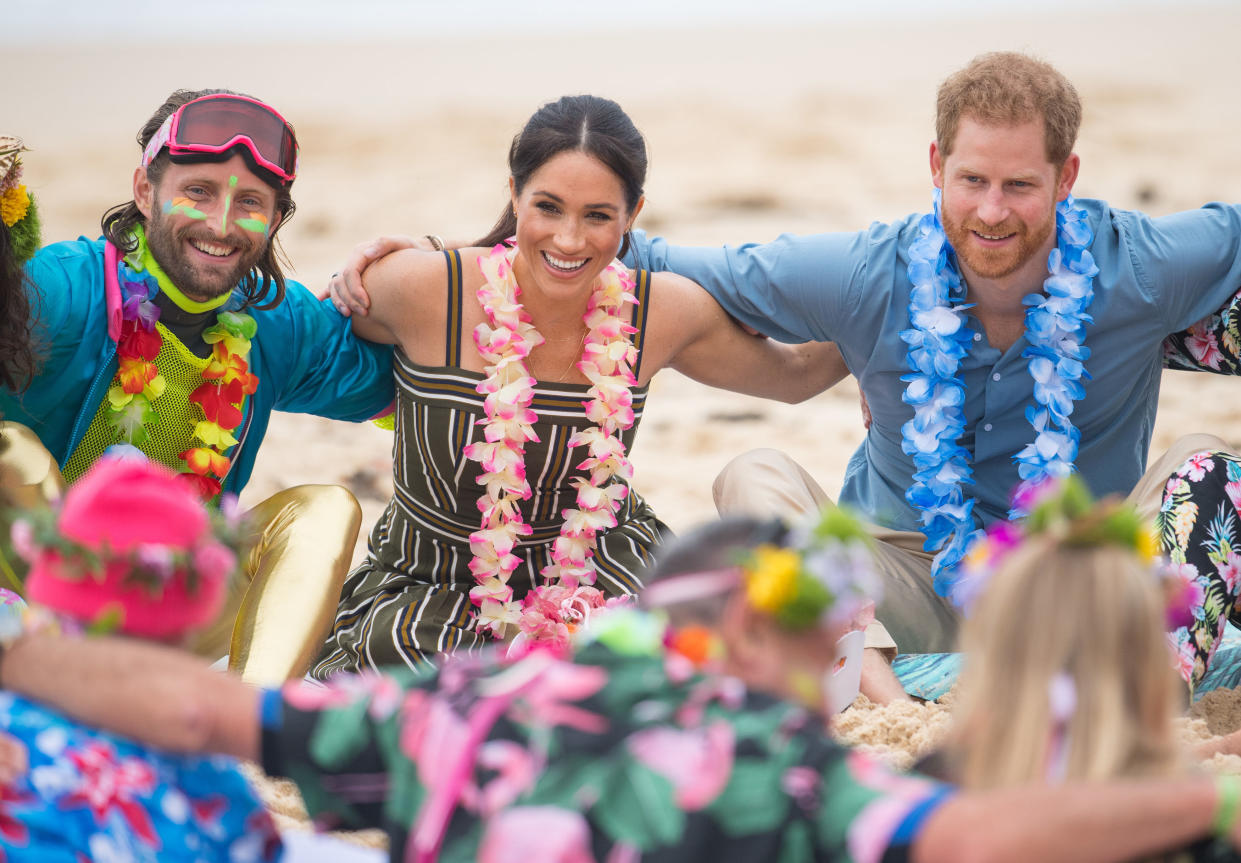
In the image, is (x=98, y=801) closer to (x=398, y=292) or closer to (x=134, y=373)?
(x=134, y=373)

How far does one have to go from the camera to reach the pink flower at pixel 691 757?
1775mm

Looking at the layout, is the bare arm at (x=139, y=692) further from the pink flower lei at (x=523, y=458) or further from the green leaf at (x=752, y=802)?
the pink flower lei at (x=523, y=458)

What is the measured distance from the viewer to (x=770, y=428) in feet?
23.9

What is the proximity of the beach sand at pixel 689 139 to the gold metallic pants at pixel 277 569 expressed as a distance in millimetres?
1633

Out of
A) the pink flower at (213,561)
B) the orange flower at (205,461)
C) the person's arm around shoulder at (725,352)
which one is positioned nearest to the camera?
the pink flower at (213,561)

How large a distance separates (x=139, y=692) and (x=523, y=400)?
2.13m

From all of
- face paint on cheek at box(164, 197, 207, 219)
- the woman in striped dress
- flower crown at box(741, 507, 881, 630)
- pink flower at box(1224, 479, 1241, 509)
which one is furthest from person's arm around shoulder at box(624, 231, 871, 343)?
flower crown at box(741, 507, 881, 630)

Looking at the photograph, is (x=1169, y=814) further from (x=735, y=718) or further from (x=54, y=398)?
(x=54, y=398)

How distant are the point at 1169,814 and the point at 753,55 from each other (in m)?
26.4

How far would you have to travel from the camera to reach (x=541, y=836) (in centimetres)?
180

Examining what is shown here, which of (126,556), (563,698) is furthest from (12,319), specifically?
(563,698)

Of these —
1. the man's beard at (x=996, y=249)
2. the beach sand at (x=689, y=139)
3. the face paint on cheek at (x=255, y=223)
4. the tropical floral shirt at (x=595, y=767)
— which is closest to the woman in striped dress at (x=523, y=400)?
the face paint on cheek at (x=255, y=223)

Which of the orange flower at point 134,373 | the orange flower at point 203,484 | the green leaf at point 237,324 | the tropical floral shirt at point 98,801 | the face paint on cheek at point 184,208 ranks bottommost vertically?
the tropical floral shirt at point 98,801

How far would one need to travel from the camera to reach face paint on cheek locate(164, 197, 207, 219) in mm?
3861
